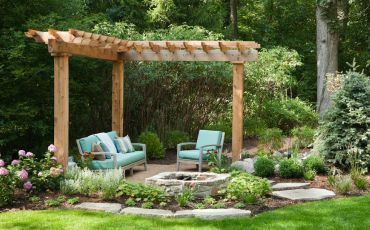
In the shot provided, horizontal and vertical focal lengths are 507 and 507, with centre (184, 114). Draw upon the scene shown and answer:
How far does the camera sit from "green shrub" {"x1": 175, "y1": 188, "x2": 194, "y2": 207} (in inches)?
261

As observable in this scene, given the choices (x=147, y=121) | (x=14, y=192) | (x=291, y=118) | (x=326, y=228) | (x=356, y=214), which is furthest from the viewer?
(x=291, y=118)

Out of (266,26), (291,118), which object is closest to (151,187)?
(291,118)

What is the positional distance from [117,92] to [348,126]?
502 cm

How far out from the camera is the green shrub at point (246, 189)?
22.4 feet

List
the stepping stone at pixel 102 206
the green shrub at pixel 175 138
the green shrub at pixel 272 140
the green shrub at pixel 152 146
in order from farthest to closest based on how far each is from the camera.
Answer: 1. the green shrub at pixel 175 138
2. the green shrub at pixel 152 146
3. the green shrub at pixel 272 140
4. the stepping stone at pixel 102 206

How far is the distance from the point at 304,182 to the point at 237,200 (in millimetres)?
1715

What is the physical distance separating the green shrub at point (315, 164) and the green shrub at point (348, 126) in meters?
0.24

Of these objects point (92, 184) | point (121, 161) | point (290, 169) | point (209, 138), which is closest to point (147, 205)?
point (92, 184)

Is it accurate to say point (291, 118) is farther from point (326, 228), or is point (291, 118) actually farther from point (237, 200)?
point (326, 228)

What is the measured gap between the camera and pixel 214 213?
6082 millimetres

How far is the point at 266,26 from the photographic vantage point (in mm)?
19031

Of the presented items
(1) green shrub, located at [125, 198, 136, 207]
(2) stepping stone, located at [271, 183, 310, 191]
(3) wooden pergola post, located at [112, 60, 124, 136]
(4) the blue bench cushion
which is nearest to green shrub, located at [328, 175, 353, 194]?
(2) stepping stone, located at [271, 183, 310, 191]

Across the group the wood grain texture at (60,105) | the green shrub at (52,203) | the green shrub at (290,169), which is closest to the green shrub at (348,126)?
the green shrub at (290,169)

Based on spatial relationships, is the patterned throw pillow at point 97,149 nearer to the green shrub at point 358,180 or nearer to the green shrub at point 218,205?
the green shrub at point 218,205
